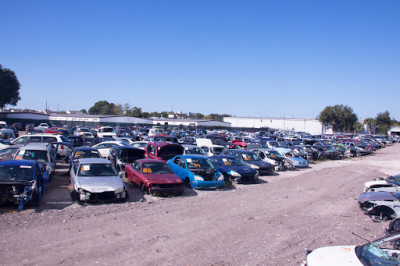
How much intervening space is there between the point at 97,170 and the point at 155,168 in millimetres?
2385

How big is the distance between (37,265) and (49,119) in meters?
75.4

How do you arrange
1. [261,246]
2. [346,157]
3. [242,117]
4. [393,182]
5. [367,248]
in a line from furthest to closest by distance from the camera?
[242,117], [346,157], [393,182], [261,246], [367,248]

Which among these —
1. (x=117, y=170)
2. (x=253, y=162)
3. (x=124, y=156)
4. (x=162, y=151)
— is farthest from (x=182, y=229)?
(x=253, y=162)

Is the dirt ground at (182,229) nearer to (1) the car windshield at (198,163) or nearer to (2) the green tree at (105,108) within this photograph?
(1) the car windshield at (198,163)

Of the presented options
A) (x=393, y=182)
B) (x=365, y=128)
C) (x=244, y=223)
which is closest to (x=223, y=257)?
(x=244, y=223)

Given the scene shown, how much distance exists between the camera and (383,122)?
85875 millimetres

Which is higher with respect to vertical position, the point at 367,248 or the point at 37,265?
the point at 367,248

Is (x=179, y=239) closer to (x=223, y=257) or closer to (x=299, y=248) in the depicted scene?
(x=223, y=257)

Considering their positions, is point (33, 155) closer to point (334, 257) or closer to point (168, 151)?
point (168, 151)

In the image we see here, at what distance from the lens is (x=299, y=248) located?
22.5 feet

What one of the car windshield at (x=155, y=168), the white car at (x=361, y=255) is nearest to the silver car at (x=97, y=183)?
the car windshield at (x=155, y=168)

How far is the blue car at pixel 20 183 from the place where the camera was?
8.76 metres

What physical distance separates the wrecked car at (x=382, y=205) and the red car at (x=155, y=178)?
20.9 feet

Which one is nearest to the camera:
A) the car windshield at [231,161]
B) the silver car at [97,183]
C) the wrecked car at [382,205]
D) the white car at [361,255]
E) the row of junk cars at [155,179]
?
the white car at [361,255]
